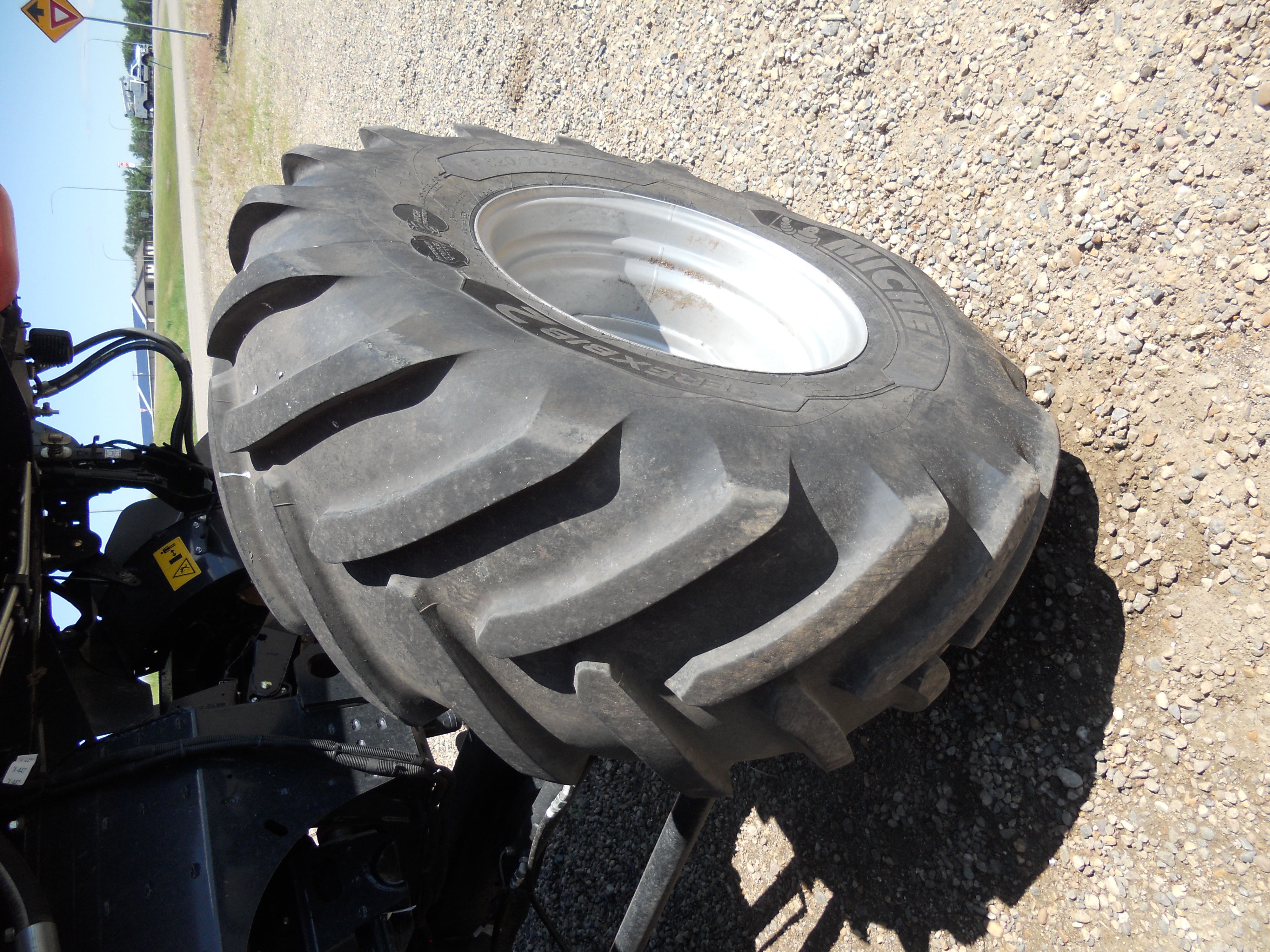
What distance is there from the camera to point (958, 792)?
1862 millimetres

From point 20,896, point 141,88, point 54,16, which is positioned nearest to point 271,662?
point 20,896

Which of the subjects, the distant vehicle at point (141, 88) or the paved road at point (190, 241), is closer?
the paved road at point (190, 241)

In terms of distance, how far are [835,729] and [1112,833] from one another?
0.89 metres

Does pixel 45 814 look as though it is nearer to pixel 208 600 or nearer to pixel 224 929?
pixel 224 929

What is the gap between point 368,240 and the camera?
140 cm

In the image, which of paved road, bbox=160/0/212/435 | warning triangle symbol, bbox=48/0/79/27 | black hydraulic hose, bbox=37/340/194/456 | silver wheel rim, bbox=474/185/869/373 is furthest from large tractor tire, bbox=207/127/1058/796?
warning triangle symbol, bbox=48/0/79/27

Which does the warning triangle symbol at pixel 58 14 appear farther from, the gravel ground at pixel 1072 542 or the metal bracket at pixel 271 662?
the metal bracket at pixel 271 662

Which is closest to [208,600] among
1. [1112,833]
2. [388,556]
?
[388,556]

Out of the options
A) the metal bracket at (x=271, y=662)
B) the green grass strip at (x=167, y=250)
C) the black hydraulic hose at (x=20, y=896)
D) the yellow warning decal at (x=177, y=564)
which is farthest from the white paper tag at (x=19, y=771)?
the green grass strip at (x=167, y=250)

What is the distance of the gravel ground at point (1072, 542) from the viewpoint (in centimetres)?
160

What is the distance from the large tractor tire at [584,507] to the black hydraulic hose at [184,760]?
16.7 inches

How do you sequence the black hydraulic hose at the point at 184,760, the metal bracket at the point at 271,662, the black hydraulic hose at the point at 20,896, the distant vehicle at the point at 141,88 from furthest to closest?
the distant vehicle at the point at 141,88 → the metal bracket at the point at 271,662 → the black hydraulic hose at the point at 184,760 → the black hydraulic hose at the point at 20,896

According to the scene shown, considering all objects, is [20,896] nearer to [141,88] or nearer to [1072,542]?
[1072,542]

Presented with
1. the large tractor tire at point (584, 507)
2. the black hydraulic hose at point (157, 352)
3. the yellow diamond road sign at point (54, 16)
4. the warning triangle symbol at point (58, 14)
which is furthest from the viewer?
the warning triangle symbol at point (58, 14)
